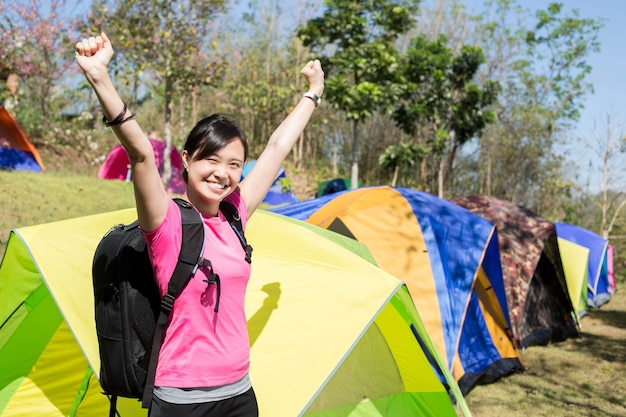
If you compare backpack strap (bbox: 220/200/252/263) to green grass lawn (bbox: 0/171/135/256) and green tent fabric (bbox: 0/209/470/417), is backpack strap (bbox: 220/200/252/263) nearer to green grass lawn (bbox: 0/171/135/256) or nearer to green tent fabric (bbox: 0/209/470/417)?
green tent fabric (bbox: 0/209/470/417)

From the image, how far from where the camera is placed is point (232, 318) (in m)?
1.59

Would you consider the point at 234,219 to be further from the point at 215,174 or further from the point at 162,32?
the point at 162,32

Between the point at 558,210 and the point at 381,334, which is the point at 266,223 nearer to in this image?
the point at 381,334

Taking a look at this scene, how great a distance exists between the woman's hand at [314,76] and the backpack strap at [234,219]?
665mm

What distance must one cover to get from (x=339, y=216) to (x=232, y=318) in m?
3.38

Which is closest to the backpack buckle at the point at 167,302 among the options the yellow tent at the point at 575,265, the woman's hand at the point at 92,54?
the woman's hand at the point at 92,54

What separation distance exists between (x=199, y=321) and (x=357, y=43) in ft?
38.3

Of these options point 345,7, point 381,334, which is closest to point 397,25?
point 345,7

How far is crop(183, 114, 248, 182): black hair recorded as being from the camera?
1624 mm

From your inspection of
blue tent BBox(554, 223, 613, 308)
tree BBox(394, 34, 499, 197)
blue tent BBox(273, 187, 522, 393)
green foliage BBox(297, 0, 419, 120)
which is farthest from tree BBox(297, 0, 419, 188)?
blue tent BBox(273, 187, 522, 393)

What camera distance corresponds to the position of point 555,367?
5.76 m

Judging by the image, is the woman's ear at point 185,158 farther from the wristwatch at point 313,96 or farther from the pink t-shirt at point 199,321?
the wristwatch at point 313,96

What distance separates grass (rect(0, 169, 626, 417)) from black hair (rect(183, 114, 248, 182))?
3552mm

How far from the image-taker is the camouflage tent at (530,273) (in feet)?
19.5
